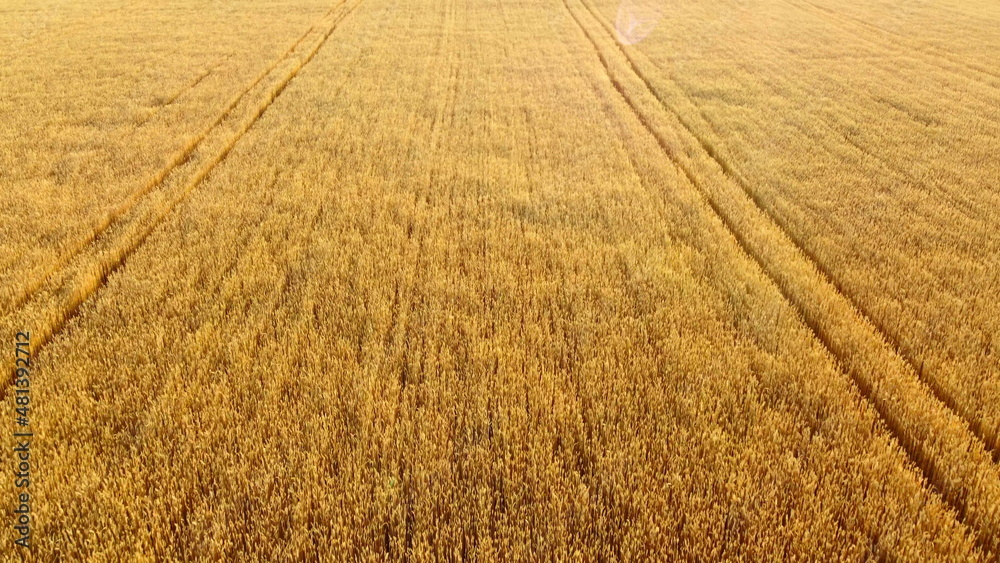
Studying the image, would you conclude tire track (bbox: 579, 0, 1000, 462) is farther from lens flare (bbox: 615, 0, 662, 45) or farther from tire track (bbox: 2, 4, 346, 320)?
lens flare (bbox: 615, 0, 662, 45)

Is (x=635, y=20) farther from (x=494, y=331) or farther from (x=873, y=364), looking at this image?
(x=494, y=331)

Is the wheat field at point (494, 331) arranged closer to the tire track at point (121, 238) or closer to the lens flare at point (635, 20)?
the tire track at point (121, 238)

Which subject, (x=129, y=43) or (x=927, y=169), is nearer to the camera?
(x=927, y=169)

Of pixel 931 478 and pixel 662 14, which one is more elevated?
pixel 662 14

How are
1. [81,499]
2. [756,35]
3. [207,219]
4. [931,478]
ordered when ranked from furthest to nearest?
[756,35], [207,219], [931,478], [81,499]

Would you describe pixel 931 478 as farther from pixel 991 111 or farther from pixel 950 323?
pixel 991 111

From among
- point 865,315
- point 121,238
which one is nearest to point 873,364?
point 865,315

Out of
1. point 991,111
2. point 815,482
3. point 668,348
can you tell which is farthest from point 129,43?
point 991,111
